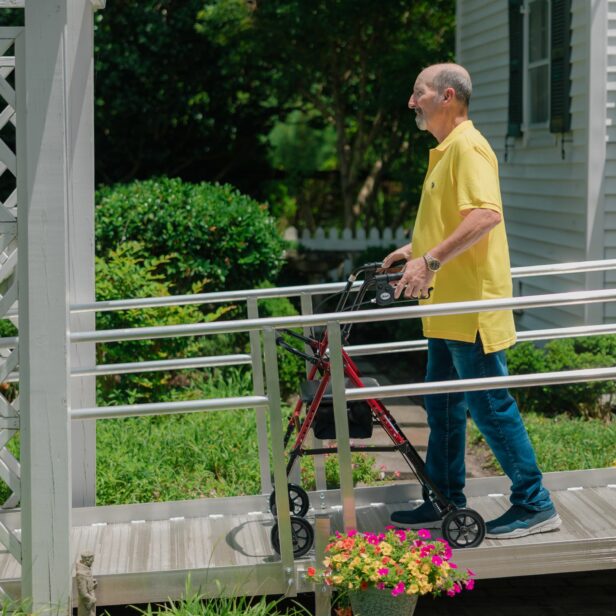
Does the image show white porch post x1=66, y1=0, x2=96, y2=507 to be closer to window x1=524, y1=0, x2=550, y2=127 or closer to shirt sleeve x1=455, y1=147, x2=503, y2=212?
shirt sleeve x1=455, y1=147, x2=503, y2=212

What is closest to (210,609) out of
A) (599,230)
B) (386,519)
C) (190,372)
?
(386,519)

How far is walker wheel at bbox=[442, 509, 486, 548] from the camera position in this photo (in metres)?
4.41

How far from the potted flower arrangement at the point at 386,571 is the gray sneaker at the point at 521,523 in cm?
47


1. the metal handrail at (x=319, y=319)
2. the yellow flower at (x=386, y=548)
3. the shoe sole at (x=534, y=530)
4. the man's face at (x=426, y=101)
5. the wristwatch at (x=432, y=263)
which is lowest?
the shoe sole at (x=534, y=530)

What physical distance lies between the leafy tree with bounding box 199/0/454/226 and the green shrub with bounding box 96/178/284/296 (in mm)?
4010

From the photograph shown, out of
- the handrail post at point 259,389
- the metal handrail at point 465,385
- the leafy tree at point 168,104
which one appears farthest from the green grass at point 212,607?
the leafy tree at point 168,104

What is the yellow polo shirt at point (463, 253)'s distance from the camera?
4.32 metres

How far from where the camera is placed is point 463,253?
442 cm

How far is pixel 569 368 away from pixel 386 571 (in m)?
4.42

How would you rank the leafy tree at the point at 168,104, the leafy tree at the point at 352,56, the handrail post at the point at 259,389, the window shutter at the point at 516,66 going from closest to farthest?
1. the handrail post at the point at 259,389
2. the window shutter at the point at 516,66
3. the leafy tree at the point at 352,56
4. the leafy tree at the point at 168,104

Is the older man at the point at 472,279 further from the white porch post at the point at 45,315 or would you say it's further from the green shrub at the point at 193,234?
the green shrub at the point at 193,234

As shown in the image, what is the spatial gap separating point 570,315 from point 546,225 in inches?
44.6

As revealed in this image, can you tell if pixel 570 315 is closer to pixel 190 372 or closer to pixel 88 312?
pixel 190 372

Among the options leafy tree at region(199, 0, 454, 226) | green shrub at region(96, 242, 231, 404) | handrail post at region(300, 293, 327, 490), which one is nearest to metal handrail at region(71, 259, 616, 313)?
handrail post at region(300, 293, 327, 490)
